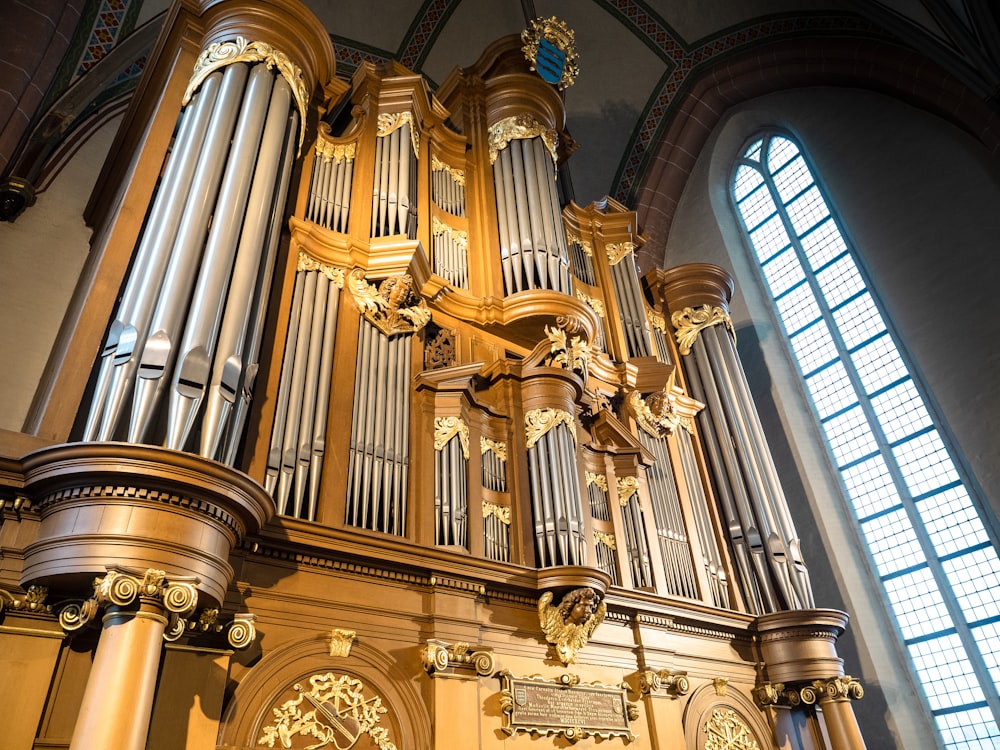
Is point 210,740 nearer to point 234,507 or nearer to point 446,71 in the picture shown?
point 234,507

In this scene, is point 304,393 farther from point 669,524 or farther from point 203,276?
point 669,524

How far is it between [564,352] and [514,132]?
3493mm

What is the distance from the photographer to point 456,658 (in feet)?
16.5

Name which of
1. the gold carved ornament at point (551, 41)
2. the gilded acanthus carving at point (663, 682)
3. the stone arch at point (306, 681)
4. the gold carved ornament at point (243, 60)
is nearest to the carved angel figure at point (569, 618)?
the gilded acanthus carving at point (663, 682)

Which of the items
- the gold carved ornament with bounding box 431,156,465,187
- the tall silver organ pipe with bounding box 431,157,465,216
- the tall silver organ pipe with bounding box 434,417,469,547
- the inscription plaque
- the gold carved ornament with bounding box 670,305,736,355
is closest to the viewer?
the inscription plaque

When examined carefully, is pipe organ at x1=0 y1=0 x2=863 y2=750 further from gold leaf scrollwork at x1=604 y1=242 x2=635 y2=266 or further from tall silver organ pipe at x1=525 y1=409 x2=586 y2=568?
gold leaf scrollwork at x1=604 y1=242 x2=635 y2=266

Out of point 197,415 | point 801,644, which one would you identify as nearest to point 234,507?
point 197,415

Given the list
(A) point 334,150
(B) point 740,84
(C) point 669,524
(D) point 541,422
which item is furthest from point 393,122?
(B) point 740,84

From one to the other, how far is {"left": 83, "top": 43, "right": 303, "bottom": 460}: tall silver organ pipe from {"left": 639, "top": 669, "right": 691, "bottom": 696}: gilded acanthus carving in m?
3.89

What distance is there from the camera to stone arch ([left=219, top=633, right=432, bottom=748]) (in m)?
4.20

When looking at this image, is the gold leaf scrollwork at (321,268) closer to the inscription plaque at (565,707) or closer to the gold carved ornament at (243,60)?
the gold carved ornament at (243,60)

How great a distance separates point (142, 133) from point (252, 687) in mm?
5091

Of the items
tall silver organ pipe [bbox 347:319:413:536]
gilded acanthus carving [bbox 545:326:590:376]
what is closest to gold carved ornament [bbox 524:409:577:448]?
gilded acanthus carving [bbox 545:326:590:376]

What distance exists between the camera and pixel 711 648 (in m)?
6.98
